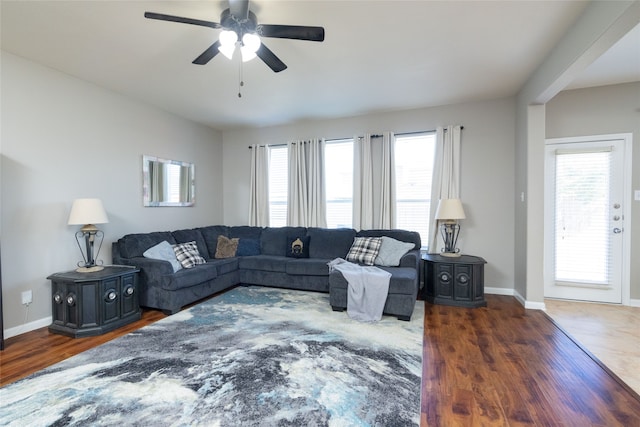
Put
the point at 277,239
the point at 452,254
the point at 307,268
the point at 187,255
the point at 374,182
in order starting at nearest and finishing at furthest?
1. the point at 187,255
2. the point at 452,254
3. the point at 307,268
4. the point at 374,182
5. the point at 277,239

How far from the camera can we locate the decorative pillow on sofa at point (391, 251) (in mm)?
3795

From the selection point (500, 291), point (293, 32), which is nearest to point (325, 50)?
point (293, 32)

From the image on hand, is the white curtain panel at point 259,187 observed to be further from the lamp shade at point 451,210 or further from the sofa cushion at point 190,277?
the lamp shade at point 451,210

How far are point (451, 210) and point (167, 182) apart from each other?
13.7 feet

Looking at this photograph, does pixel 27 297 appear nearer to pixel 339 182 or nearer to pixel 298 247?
pixel 298 247

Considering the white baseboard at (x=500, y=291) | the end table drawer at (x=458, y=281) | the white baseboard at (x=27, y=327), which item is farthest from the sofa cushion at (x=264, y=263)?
the white baseboard at (x=500, y=291)

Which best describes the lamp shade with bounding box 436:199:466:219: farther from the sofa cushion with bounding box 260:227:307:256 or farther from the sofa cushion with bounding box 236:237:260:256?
the sofa cushion with bounding box 236:237:260:256

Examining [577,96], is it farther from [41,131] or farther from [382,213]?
[41,131]

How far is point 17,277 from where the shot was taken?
2.86 meters

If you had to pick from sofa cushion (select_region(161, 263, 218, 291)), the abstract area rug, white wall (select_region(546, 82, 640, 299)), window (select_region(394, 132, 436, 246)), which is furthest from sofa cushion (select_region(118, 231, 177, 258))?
white wall (select_region(546, 82, 640, 299))

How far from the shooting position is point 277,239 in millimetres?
4895

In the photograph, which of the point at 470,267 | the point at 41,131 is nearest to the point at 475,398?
the point at 470,267

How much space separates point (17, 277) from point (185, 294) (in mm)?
1524

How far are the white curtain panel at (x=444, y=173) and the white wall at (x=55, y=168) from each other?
4.13 m
